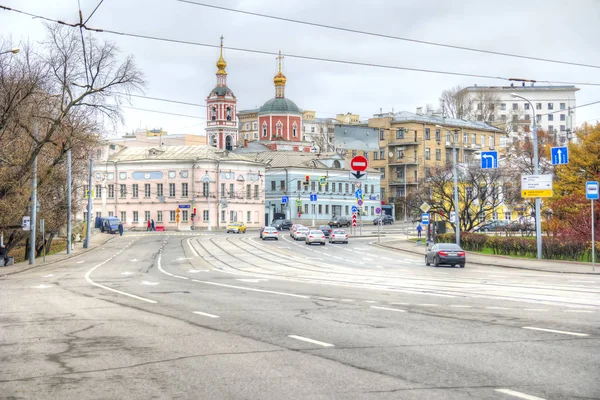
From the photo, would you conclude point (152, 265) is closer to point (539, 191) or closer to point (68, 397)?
point (539, 191)

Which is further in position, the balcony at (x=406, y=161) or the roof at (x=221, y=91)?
the roof at (x=221, y=91)

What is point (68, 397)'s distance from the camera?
8484mm

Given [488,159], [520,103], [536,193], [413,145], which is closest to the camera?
[536,193]

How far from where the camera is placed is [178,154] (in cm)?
11069

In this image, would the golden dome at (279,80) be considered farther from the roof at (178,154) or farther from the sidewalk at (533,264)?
the sidewalk at (533,264)

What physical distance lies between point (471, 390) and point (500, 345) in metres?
3.35

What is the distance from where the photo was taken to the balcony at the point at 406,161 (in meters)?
122

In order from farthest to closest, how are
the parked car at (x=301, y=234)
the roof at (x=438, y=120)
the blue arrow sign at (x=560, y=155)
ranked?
the roof at (x=438, y=120)
the parked car at (x=301, y=234)
the blue arrow sign at (x=560, y=155)

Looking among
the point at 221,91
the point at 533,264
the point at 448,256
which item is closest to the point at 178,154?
the point at 221,91

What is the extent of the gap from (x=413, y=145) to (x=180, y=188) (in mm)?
37820

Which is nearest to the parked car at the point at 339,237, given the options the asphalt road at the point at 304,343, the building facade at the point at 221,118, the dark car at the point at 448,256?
the dark car at the point at 448,256

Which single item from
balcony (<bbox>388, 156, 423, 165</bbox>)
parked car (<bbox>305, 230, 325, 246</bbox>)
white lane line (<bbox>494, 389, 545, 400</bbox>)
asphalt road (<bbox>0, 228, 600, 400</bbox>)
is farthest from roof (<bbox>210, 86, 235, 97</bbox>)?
white lane line (<bbox>494, 389, 545, 400</bbox>)

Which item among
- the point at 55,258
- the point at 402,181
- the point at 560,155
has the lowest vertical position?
the point at 55,258

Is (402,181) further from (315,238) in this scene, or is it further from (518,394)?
(518,394)
